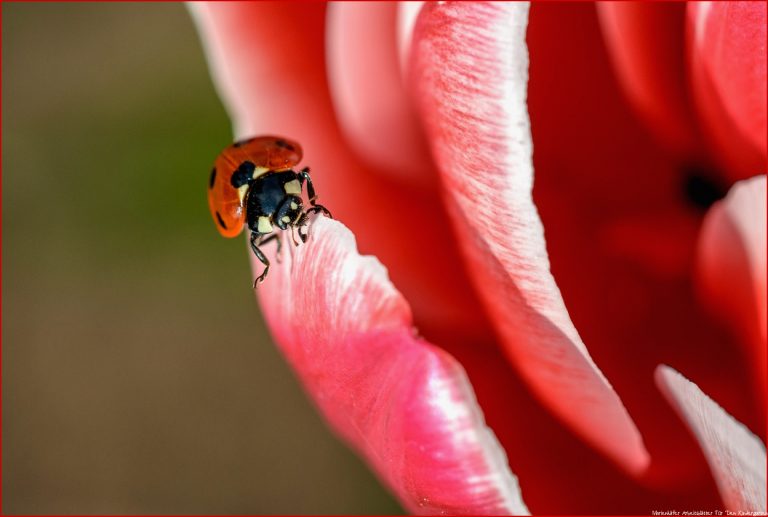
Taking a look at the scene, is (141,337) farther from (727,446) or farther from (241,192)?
(727,446)

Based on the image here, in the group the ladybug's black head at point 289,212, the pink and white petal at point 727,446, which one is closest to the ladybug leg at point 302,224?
the ladybug's black head at point 289,212

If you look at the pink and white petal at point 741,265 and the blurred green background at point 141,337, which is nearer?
the pink and white petal at point 741,265

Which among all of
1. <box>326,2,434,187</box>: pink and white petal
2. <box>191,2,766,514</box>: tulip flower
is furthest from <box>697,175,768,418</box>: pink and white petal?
<box>326,2,434,187</box>: pink and white petal

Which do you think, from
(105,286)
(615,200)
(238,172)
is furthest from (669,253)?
(105,286)

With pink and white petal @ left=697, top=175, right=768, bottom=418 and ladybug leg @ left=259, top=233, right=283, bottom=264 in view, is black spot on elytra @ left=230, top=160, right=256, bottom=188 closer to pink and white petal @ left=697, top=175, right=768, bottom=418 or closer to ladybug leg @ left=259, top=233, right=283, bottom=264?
ladybug leg @ left=259, top=233, right=283, bottom=264

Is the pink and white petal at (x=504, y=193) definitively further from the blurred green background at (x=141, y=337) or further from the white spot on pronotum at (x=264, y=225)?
the blurred green background at (x=141, y=337)

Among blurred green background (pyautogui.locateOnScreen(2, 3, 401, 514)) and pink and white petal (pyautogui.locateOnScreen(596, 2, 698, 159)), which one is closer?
pink and white petal (pyautogui.locateOnScreen(596, 2, 698, 159))

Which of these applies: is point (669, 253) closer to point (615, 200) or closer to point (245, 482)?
point (615, 200)
